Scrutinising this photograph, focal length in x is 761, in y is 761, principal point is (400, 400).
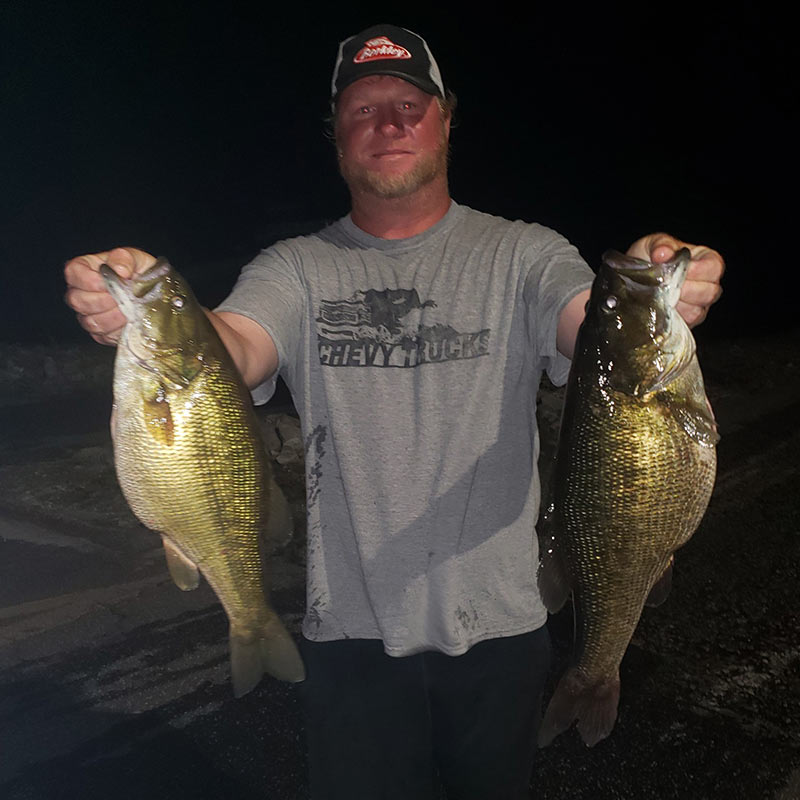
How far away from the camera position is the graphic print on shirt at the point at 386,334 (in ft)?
8.86

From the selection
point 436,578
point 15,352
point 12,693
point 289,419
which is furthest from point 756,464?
point 15,352

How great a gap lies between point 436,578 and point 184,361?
117 centimetres

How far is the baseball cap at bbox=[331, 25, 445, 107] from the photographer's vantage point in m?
2.99

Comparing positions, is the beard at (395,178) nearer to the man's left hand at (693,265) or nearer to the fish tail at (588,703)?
the man's left hand at (693,265)

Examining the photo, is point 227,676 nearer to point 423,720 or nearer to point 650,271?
point 423,720

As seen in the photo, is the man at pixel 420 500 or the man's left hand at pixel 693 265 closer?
the man's left hand at pixel 693 265

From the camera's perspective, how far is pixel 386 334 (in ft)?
8.98

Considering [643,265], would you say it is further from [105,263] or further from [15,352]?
[15,352]

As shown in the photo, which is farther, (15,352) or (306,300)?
(15,352)

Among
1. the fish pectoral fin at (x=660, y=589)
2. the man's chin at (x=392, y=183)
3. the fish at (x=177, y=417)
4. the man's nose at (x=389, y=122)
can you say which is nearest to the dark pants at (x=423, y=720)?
the fish pectoral fin at (x=660, y=589)

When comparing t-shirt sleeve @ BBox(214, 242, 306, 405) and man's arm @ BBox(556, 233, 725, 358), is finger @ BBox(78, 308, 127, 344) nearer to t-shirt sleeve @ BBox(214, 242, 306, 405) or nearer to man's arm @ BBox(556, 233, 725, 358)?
t-shirt sleeve @ BBox(214, 242, 306, 405)

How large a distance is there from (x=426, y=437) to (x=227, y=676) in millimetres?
2790

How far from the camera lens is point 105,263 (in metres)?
2.21

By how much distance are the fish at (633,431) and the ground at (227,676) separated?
81.4 inches
